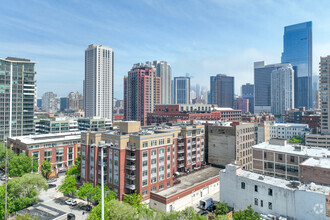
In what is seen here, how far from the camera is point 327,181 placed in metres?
51.5

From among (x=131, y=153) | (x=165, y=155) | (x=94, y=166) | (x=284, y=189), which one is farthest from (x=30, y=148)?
(x=284, y=189)

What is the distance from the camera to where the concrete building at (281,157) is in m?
64.8

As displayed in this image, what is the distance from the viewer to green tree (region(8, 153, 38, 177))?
265 ft

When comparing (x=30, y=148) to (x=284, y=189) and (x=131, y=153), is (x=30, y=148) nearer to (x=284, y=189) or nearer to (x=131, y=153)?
(x=131, y=153)

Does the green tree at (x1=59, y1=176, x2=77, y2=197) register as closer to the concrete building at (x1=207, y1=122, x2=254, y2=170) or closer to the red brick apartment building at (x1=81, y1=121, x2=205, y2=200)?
the red brick apartment building at (x1=81, y1=121, x2=205, y2=200)

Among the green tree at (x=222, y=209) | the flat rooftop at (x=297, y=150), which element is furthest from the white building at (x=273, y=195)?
the flat rooftop at (x=297, y=150)

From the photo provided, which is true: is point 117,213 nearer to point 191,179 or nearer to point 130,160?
point 130,160

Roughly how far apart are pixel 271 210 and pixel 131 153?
121 ft

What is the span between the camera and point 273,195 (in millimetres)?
48969

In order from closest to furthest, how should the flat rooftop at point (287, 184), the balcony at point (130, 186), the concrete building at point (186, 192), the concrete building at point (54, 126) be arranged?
the flat rooftop at point (287, 184) → the concrete building at point (186, 192) → the balcony at point (130, 186) → the concrete building at point (54, 126)

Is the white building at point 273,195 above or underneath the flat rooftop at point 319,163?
underneath

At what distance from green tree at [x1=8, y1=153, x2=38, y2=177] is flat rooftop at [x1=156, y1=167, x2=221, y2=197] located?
50454 mm

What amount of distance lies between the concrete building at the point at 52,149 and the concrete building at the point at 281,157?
74491mm

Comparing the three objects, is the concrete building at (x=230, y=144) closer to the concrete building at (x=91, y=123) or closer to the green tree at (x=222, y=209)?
the green tree at (x=222, y=209)
